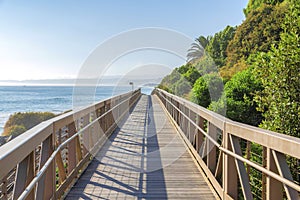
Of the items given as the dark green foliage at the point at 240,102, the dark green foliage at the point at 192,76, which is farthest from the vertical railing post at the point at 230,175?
the dark green foliage at the point at 192,76

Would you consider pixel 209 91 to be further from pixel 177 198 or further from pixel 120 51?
pixel 177 198

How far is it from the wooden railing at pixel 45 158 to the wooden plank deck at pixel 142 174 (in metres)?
0.20

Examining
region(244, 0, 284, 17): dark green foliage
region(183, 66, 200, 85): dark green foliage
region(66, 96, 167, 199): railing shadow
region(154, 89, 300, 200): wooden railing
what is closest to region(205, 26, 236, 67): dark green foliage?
region(244, 0, 284, 17): dark green foliage

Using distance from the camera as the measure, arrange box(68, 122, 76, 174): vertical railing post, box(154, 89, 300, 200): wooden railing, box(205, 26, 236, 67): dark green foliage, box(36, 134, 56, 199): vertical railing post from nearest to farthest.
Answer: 1. box(154, 89, 300, 200): wooden railing
2. box(36, 134, 56, 199): vertical railing post
3. box(68, 122, 76, 174): vertical railing post
4. box(205, 26, 236, 67): dark green foliage

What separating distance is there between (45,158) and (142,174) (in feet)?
6.40

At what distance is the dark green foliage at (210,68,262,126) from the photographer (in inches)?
477

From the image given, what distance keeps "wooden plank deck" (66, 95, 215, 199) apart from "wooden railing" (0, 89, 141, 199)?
8.0 inches

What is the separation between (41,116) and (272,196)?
94.0 feet

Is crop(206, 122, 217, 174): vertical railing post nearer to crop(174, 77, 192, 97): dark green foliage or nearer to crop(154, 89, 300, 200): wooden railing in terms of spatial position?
crop(154, 89, 300, 200): wooden railing

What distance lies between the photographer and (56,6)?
18.2m

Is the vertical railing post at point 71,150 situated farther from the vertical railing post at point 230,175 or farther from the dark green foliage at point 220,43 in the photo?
the dark green foliage at point 220,43

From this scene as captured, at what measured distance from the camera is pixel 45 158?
269 cm

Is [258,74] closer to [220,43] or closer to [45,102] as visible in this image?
[220,43]

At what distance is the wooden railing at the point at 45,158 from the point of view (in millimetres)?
1901
